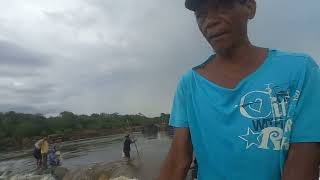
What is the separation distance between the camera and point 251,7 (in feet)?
5.50

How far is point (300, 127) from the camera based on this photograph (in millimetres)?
1481

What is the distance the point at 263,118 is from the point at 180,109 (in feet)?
1.27

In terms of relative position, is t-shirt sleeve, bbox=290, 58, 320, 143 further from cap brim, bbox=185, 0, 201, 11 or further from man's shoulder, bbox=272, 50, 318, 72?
cap brim, bbox=185, 0, 201, 11

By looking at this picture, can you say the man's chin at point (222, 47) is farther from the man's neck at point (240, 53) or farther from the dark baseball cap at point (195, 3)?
the dark baseball cap at point (195, 3)

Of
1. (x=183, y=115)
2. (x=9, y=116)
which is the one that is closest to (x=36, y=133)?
(x=9, y=116)

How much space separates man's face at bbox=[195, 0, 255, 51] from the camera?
163cm

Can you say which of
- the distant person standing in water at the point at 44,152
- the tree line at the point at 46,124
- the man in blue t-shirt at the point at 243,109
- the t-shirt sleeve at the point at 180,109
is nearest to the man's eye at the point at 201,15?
the man in blue t-shirt at the point at 243,109

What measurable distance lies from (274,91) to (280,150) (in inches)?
8.1

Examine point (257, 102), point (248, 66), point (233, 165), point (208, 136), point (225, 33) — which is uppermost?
point (225, 33)

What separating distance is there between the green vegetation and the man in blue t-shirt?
58.6 m

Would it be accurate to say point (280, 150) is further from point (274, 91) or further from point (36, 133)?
point (36, 133)

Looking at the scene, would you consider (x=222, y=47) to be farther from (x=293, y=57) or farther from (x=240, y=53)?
(x=293, y=57)

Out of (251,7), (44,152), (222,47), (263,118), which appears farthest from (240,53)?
(44,152)

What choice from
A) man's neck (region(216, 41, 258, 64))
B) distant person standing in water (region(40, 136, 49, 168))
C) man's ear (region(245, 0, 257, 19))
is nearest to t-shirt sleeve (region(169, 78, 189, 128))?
man's neck (region(216, 41, 258, 64))
